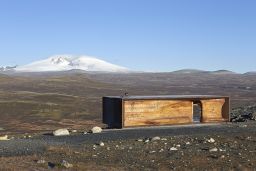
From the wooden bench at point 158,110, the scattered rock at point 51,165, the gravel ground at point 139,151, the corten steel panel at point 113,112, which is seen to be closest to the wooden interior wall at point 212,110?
the wooden bench at point 158,110

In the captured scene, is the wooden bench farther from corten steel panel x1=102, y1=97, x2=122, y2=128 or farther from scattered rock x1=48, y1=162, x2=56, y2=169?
scattered rock x1=48, y1=162, x2=56, y2=169

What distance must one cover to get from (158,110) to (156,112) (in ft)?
0.66

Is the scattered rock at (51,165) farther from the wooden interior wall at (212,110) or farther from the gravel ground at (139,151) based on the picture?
the wooden interior wall at (212,110)

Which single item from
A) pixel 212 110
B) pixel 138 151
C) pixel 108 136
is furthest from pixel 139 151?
pixel 212 110

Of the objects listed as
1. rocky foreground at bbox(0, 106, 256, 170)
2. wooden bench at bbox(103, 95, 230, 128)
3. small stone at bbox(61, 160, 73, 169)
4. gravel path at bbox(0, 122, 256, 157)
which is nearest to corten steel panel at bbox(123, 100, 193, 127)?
wooden bench at bbox(103, 95, 230, 128)

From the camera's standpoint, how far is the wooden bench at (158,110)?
3406 centimetres

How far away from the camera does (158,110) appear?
35.1 m

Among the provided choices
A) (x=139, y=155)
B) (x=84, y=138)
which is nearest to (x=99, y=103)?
(x=84, y=138)

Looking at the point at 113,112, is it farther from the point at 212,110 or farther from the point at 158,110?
the point at 212,110

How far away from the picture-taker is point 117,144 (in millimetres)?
25406

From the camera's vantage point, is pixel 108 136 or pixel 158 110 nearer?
pixel 108 136

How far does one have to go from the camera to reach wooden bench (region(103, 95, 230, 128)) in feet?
112

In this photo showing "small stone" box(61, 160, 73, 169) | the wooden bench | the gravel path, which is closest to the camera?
"small stone" box(61, 160, 73, 169)

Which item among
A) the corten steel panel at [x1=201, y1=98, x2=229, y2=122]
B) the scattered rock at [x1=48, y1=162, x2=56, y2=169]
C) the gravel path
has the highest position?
the corten steel panel at [x1=201, y1=98, x2=229, y2=122]
